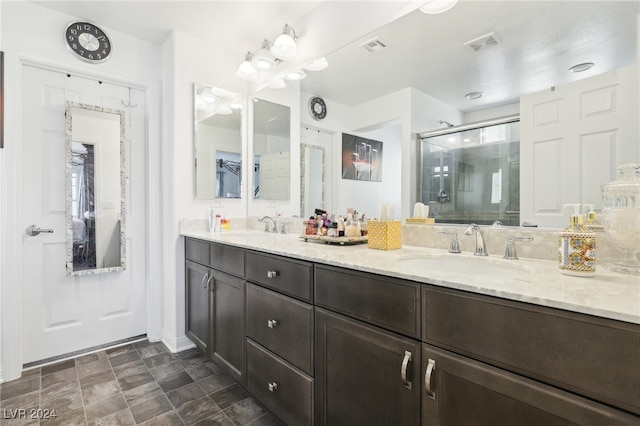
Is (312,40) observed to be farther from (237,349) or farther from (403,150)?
(237,349)

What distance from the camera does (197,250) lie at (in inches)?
84.1

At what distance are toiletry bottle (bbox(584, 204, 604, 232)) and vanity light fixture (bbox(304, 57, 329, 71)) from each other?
1.66 metres

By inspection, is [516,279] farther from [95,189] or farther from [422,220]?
[95,189]

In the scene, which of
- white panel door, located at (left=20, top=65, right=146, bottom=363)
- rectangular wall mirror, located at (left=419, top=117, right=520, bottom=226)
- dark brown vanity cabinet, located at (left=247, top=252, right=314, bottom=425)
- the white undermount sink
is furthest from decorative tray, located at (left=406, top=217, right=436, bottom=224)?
white panel door, located at (left=20, top=65, right=146, bottom=363)

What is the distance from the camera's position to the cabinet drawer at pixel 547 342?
59cm

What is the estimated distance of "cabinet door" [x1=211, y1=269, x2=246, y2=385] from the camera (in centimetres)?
165

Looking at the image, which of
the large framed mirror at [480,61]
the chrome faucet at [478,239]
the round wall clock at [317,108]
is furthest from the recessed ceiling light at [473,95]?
the round wall clock at [317,108]

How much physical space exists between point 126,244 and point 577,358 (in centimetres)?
273

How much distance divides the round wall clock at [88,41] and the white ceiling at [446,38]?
0.24ft

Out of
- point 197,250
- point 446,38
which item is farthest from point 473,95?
point 197,250

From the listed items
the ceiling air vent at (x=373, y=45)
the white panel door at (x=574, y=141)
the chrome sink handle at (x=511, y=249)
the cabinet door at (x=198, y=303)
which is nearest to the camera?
the white panel door at (x=574, y=141)

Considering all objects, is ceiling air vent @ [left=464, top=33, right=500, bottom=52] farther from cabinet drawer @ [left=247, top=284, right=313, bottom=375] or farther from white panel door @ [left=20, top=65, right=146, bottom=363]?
white panel door @ [left=20, top=65, right=146, bottom=363]

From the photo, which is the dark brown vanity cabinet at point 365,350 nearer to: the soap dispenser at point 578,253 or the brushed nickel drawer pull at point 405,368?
the brushed nickel drawer pull at point 405,368

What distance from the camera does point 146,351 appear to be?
230 centimetres
